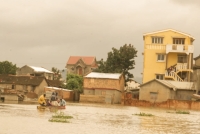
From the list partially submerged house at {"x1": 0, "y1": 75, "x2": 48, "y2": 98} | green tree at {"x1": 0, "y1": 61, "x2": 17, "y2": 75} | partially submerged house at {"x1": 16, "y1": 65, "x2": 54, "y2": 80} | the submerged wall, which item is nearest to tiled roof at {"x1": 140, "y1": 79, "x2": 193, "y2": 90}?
the submerged wall

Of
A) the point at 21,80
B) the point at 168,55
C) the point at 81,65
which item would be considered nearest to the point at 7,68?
the point at 81,65

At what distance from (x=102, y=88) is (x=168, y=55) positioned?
11630mm

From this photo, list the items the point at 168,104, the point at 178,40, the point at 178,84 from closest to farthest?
the point at 168,104 < the point at 178,84 < the point at 178,40

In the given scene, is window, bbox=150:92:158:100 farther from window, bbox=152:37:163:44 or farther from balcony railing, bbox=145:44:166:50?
window, bbox=152:37:163:44

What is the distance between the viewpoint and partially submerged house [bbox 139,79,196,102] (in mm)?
64188

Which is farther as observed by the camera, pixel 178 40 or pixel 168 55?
pixel 178 40

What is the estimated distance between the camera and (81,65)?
401ft

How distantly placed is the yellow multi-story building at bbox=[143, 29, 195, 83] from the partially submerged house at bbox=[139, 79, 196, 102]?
192 inches

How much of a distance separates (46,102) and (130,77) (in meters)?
38.9

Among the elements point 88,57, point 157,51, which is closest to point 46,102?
point 157,51

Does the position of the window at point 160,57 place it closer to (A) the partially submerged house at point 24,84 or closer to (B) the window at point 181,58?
(B) the window at point 181,58

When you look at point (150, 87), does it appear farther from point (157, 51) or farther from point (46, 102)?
point (46, 102)

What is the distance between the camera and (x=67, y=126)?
1080 inches

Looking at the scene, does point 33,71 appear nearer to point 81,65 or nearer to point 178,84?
point 81,65
